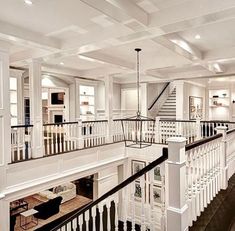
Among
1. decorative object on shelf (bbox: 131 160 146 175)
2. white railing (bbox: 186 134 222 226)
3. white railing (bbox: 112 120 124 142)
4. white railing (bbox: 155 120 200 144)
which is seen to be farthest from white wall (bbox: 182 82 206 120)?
white railing (bbox: 186 134 222 226)

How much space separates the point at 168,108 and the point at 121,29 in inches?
326

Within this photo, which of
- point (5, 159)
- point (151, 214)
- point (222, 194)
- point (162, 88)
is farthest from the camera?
point (162, 88)

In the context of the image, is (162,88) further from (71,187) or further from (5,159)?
(5,159)

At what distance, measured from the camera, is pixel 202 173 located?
9.11ft

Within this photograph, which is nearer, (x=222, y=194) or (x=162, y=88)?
(x=222, y=194)

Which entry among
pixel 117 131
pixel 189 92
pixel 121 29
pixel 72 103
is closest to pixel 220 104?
pixel 189 92

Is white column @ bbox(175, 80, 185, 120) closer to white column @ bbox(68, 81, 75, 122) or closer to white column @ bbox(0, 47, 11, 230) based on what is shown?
white column @ bbox(68, 81, 75, 122)

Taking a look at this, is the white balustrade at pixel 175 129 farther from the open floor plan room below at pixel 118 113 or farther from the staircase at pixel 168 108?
the staircase at pixel 168 108

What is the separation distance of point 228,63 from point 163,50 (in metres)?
2.98

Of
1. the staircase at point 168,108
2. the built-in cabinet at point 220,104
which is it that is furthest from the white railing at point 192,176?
the built-in cabinet at point 220,104

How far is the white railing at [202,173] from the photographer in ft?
7.89

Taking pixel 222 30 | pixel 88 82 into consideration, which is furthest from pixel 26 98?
pixel 222 30

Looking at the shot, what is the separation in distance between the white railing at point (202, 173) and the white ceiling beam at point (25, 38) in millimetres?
3943

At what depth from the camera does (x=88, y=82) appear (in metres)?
10.5
